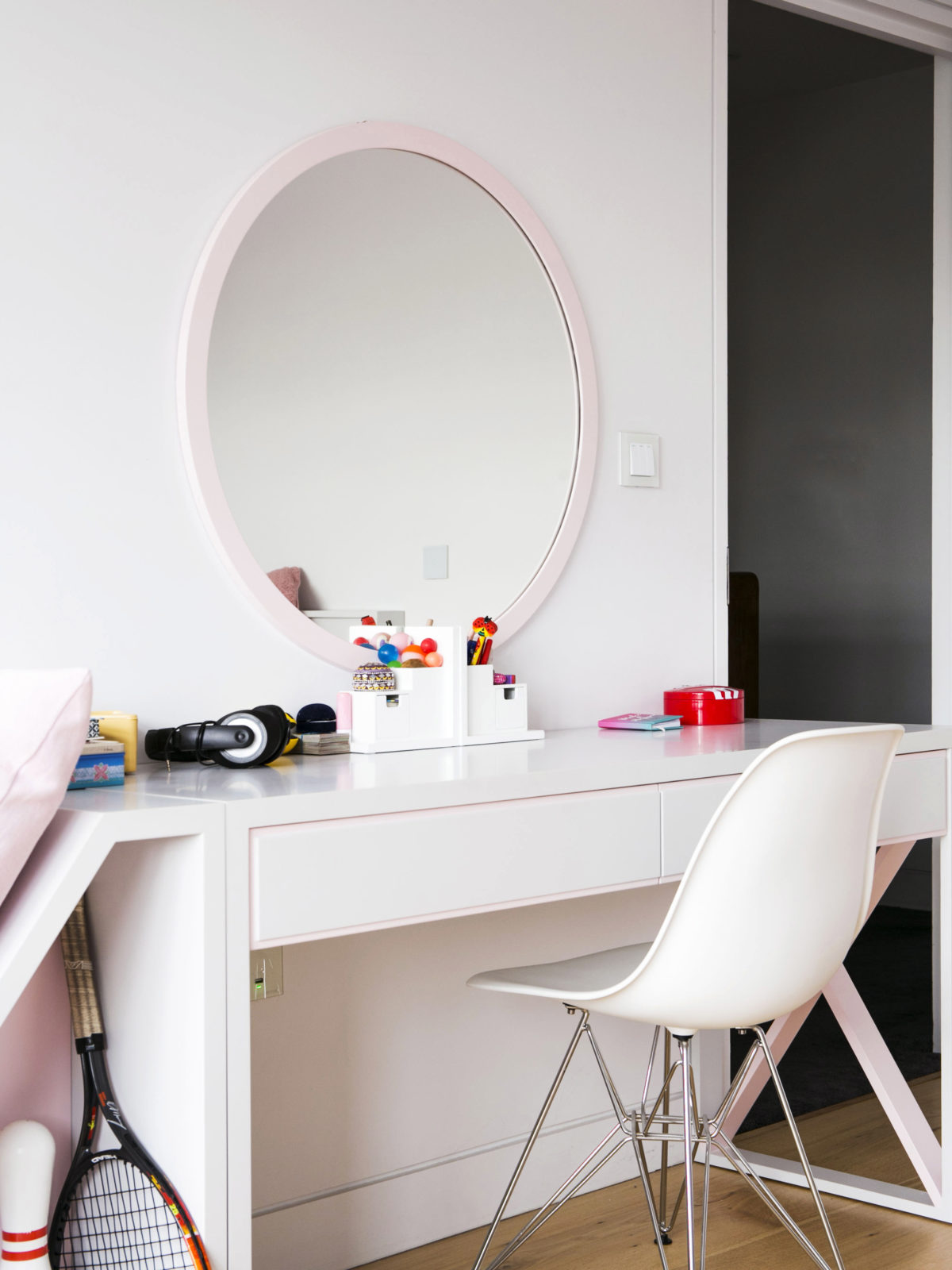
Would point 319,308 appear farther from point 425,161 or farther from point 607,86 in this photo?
point 607,86

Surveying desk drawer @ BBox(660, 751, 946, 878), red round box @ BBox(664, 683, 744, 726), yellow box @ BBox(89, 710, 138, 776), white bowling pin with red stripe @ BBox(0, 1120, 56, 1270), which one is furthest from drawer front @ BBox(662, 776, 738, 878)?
white bowling pin with red stripe @ BBox(0, 1120, 56, 1270)

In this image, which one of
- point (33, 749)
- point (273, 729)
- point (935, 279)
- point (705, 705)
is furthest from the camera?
point (935, 279)

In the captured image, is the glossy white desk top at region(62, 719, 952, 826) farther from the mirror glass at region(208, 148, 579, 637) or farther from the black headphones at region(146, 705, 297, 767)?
the mirror glass at region(208, 148, 579, 637)

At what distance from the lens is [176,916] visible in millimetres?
1343

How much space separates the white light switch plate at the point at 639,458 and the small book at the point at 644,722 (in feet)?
1.53

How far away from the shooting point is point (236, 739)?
1657 millimetres

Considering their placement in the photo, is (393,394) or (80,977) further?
(393,394)

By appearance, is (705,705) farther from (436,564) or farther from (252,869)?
(252,869)

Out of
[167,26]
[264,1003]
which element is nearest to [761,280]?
[167,26]

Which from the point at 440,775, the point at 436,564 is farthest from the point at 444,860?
the point at 436,564

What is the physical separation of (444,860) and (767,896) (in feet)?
1.35

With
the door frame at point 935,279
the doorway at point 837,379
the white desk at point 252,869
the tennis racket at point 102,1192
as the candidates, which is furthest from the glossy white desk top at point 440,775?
the doorway at point 837,379

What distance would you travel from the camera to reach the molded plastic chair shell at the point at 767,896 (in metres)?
1.54

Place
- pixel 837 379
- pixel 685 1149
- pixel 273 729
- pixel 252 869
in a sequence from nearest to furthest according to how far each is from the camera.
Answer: pixel 252 869, pixel 273 729, pixel 685 1149, pixel 837 379
